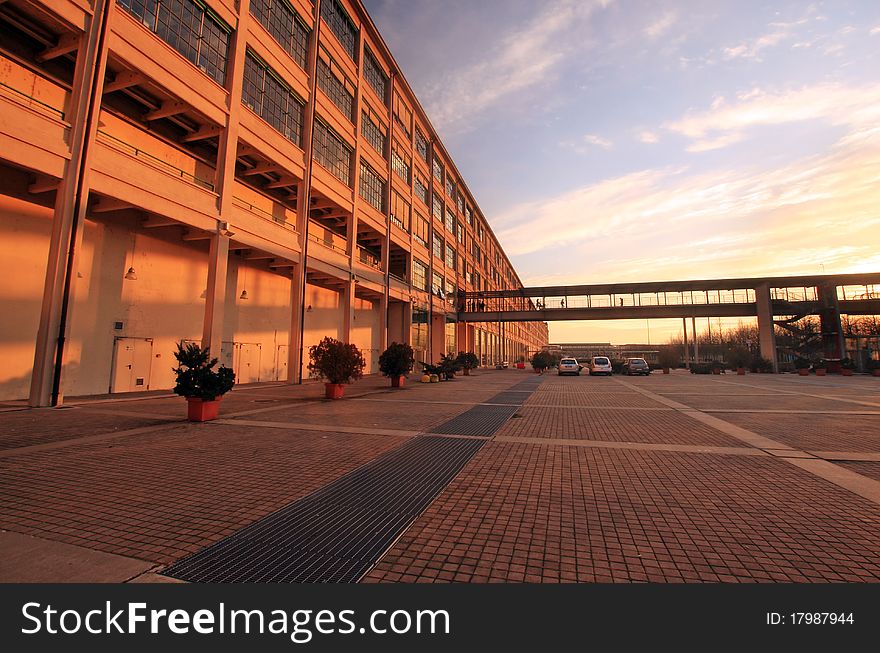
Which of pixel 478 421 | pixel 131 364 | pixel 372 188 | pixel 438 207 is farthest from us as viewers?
pixel 438 207

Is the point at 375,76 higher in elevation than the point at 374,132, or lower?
higher

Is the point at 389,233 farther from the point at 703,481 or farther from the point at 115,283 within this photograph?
the point at 703,481

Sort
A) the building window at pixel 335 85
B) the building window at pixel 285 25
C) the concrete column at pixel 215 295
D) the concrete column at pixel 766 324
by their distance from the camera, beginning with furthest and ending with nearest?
the concrete column at pixel 766 324
the building window at pixel 335 85
the building window at pixel 285 25
the concrete column at pixel 215 295

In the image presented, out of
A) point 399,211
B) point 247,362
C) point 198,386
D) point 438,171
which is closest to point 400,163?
point 399,211

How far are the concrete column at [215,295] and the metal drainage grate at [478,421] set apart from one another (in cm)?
1122

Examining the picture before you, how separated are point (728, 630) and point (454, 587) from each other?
5.24 feet

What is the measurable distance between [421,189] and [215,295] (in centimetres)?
2753

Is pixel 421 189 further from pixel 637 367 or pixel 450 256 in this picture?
pixel 637 367

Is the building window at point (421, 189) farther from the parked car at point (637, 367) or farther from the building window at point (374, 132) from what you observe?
the parked car at point (637, 367)

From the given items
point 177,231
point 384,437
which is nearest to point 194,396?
point 384,437

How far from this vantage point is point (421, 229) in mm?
39188

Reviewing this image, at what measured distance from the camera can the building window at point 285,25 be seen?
63.9ft

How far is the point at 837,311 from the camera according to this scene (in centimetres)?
3856

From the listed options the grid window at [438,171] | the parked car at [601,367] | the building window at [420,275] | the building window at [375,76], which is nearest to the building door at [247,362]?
the building window at [420,275]
